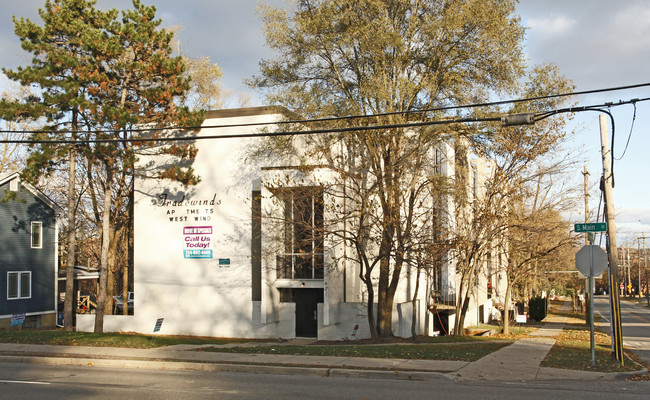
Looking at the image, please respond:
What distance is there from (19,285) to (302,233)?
73.7 ft

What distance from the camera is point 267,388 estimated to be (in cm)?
1136

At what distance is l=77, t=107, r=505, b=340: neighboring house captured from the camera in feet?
79.7

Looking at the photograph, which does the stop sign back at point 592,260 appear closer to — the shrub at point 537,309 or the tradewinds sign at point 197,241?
the tradewinds sign at point 197,241

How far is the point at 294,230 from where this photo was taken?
22.4m

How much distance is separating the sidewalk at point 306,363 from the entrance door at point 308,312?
7884mm

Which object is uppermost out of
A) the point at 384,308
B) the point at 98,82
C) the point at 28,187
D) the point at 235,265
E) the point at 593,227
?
the point at 98,82

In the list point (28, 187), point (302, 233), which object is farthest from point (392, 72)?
point (28, 187)

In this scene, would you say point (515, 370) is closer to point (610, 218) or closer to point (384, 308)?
point (610, 218)

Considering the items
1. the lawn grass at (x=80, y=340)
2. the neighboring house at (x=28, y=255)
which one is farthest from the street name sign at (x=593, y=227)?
the neighboring house at (x=28, y=255)

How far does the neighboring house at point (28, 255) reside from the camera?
3431 cm

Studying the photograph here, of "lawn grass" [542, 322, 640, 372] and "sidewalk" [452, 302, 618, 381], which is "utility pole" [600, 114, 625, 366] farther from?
"sidewalk" [452, 302, 618, 381]

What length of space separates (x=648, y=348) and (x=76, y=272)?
3236 centimetres

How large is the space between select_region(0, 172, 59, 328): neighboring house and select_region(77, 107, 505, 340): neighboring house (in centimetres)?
916

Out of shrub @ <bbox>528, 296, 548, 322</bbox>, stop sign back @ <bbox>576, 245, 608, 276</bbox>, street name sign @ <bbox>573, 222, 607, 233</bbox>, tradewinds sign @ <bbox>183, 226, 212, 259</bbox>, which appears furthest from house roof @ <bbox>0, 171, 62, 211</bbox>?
shrub @ <bbox>528, 296, 548, 322</bbox>
